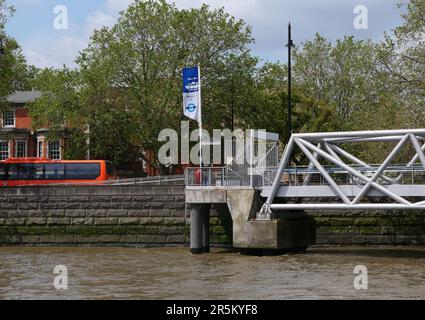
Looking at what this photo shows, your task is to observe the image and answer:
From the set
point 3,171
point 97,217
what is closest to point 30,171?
point 3,171

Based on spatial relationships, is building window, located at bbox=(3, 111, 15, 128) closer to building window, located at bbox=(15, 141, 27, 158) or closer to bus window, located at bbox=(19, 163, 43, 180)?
building window, located at bbox=(15, 141, 27, 158)

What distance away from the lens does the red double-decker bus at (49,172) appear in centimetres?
5528

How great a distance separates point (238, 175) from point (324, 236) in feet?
19.2

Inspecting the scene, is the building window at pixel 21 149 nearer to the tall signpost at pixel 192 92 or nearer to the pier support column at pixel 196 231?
the tall signpost at pixel 192 92

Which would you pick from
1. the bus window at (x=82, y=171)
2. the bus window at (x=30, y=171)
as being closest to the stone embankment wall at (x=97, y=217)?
the bus window at (x=82, y=171)

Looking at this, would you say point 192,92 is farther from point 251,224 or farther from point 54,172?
point 54,172

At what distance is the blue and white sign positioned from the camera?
37500 millimetres

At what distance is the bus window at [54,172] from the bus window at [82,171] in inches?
13.2

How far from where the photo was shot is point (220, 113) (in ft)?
197

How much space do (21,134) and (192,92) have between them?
43.9 metres

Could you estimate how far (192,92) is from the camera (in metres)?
37.9

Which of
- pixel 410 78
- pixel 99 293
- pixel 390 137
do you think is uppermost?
pixel 410 78
